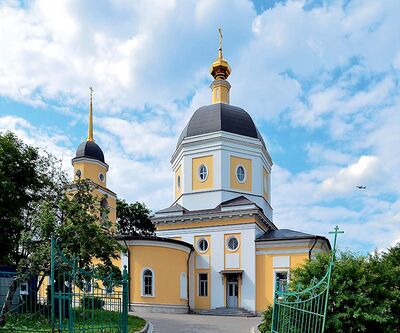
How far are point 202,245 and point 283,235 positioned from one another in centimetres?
461

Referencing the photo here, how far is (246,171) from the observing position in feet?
91.1

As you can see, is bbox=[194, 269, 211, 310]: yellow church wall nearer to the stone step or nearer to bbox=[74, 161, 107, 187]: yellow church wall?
the stone step

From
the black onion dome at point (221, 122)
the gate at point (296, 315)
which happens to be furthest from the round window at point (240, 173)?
the gate at point (296, 315)

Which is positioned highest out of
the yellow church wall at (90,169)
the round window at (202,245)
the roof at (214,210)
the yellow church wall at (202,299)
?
the yellow church wall at (90,169)

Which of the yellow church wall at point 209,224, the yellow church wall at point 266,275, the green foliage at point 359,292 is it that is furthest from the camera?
the yellow church wall at point 209,224

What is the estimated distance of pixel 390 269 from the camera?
11758mm

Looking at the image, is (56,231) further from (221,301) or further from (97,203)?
(221,301)

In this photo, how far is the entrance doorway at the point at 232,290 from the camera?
24.8 m

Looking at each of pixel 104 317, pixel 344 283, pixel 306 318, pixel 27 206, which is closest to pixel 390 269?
pixel 344 283

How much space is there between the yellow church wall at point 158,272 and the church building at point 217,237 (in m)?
0.05

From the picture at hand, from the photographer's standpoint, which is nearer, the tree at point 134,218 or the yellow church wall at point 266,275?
the yellow church wall at point 266,275

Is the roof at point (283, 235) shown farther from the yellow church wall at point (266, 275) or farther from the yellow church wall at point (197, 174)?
the yellow church wall at point (197, 174)

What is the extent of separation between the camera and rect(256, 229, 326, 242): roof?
79.1 ft

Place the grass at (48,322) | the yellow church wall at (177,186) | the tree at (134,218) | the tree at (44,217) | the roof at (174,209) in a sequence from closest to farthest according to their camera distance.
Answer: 1. the grass at (48,322)
2. the tree at (44,217)
3. the roof at (174,209)
4. the yellow church wall at (177,186)
5. the tree at (134,218)
